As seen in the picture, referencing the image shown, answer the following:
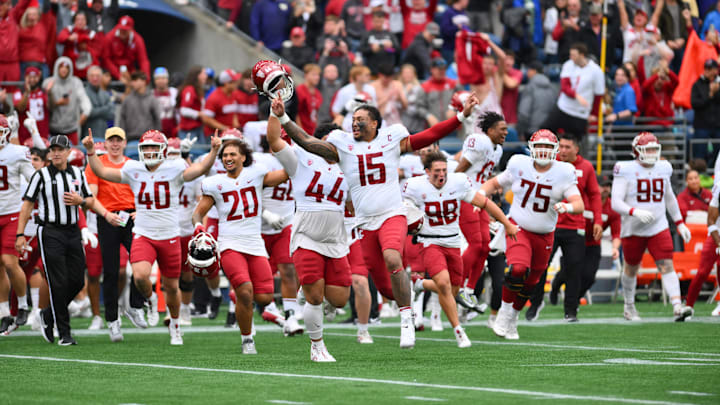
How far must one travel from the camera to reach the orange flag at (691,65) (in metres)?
21.0

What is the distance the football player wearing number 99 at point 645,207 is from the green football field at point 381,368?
1.38 metres

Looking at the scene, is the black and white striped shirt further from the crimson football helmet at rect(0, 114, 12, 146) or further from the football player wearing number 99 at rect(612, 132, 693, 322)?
the football player wearing number 99 at rect(612, 132, 693, 322)

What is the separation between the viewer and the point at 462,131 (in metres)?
20.3

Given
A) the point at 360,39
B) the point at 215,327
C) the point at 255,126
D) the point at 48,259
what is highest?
the point at 360,39

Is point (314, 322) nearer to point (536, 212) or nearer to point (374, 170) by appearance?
point (374, 170)

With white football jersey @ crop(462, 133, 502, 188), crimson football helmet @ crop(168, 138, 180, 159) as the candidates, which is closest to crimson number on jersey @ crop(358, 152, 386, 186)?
white football jersey @ crop(462, 133, 502, 188)

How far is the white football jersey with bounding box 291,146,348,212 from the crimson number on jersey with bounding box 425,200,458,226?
64.9 inches

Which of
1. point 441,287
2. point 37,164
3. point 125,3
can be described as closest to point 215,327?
point 37,164

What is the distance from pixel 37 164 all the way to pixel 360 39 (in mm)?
8884

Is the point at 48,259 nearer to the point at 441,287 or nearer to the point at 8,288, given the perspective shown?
the point at 8,288

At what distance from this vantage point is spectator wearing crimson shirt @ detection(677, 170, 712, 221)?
60.9 ft

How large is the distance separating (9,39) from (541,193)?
32.6 feet

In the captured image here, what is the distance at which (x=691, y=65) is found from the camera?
69.3ft

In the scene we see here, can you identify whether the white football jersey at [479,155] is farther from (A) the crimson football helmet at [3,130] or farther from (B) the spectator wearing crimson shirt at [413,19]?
(B) the spectator wearing crimson shirt at [413,19]
